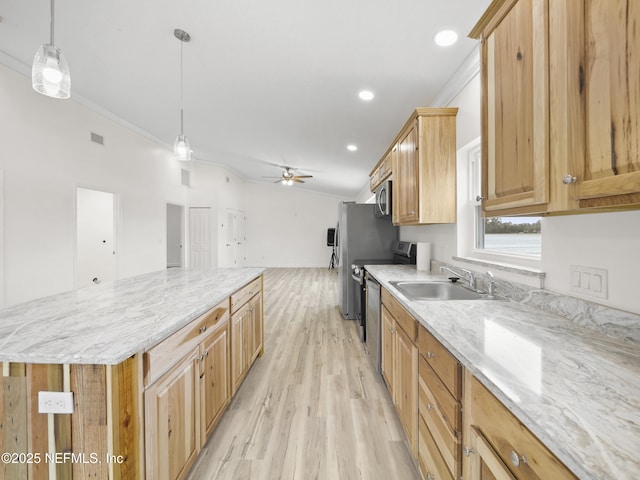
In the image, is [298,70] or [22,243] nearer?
[298,70]

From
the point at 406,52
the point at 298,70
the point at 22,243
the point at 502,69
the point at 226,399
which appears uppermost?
the point at 298,70

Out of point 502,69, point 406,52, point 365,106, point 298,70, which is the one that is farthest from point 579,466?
point 365,106

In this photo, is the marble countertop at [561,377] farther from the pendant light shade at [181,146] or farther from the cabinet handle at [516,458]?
the pendant light shade at [181,146]

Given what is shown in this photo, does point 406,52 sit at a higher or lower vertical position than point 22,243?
higher

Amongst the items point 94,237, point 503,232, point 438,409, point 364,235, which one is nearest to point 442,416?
point 438,409

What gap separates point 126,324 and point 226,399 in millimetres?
1007

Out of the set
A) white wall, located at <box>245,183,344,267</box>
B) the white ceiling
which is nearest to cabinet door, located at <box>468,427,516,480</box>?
the white ceiling

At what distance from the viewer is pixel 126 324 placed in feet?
3.91

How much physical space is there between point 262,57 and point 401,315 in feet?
7.86

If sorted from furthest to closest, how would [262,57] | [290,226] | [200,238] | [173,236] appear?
[290,226] → [173,236] → [200,238] → [262,57]

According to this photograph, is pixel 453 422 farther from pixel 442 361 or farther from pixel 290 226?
pixel 290 226

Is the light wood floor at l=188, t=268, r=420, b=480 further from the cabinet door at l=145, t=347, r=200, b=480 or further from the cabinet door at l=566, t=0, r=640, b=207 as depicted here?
the cabinet door at l=566, t=0, r=640, b=207

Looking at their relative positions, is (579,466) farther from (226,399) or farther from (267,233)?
(267,233)

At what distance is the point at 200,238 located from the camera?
24.0 feet
